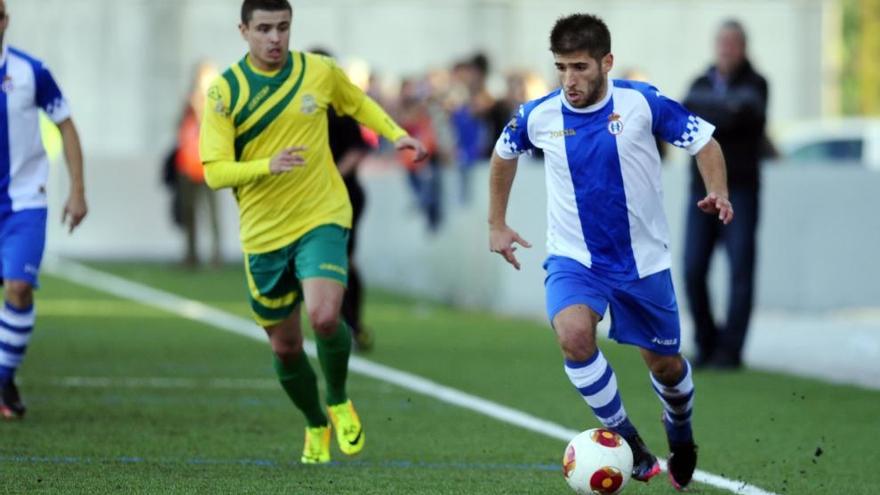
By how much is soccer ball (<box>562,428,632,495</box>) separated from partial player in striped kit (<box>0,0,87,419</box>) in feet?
12.6

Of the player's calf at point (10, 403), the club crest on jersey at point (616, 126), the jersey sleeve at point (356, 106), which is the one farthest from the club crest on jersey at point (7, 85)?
the club crest on jersey at point (616, 126)

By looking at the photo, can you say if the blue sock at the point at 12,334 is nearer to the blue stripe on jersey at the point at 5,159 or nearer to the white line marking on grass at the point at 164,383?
the blue stripe on jersey at the point at 5,159

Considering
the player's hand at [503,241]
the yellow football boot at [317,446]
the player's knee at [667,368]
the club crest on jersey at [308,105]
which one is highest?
the club crest on jersey at [308,105]

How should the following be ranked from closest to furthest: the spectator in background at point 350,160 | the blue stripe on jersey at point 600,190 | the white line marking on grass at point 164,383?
the blue stripe on jersey at point 600,190, the white line marking on grass at point 164,383, the spectator in background at point 350,160

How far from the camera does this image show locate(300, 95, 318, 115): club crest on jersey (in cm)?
984

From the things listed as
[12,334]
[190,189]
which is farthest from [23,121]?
[190,189]

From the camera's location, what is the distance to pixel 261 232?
9820 millimetres

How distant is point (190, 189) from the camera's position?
89.1 feet

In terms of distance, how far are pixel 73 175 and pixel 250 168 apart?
1911 mm

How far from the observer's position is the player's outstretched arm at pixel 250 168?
9172 millimetres

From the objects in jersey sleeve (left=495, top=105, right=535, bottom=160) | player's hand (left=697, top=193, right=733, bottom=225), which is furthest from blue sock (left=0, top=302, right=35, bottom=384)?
player's hand (left=697, top=193, right=733, bottom=225)

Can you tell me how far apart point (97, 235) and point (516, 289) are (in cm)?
1244

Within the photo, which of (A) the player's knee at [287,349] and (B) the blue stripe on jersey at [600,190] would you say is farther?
(A) the player's knee at [287,349]

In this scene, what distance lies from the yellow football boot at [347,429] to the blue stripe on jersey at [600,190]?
1678 mm
